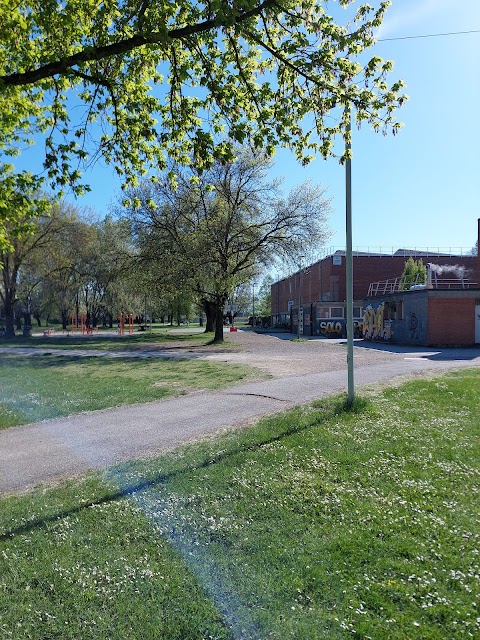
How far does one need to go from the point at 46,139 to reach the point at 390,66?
4951 mm

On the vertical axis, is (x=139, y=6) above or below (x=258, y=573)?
above

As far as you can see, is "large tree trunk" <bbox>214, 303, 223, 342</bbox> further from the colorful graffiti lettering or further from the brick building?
the colorful graffiti lettering

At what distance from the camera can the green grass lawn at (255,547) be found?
2811 mm

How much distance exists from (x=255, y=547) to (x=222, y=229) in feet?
81.7

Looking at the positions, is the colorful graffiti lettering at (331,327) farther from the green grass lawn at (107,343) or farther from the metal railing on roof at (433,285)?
the green grass lawn at (107,343)

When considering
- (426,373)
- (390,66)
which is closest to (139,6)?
(390,66)

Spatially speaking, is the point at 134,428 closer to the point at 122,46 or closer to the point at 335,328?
the point at 122,46

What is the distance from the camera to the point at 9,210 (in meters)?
7.13

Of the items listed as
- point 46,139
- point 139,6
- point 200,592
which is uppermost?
point 139,6

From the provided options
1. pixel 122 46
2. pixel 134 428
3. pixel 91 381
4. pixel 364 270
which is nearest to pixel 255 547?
pixel 134 428

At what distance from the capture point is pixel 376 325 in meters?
34.4

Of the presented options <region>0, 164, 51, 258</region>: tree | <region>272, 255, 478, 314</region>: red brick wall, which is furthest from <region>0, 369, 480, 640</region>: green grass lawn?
<region>272, 255, 478, 314</region>: red brick wall

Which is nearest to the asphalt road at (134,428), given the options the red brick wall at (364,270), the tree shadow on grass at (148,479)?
the tree shadow on grass at (148,479)

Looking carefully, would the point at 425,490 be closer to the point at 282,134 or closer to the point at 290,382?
the point at 282,134
